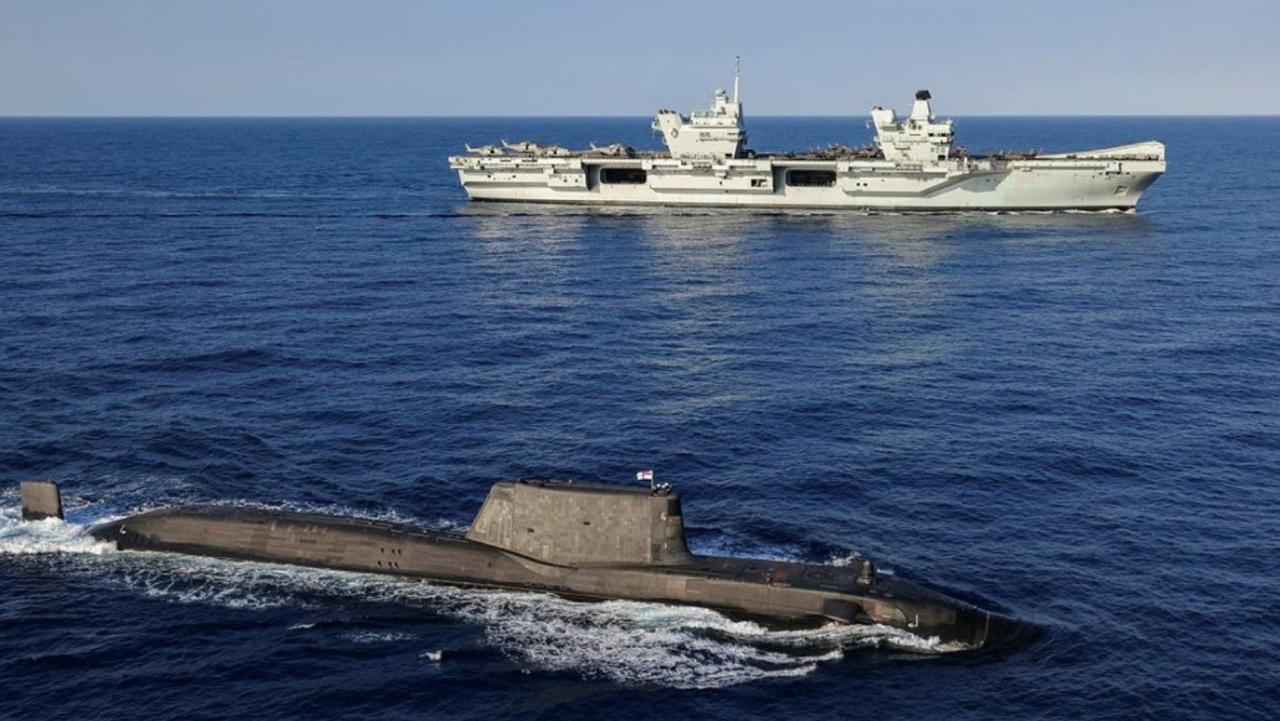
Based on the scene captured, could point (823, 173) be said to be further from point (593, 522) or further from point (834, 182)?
point (593, 522)

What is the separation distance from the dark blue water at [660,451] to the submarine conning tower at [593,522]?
2.34m

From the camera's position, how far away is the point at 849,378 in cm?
7469

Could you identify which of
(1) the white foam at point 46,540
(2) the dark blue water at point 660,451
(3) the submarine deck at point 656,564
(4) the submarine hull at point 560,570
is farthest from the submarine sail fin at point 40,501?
(3) the submarine deck at point 656,564

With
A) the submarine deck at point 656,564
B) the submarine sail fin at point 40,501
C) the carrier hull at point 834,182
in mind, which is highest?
the carrier hull at point 834,182

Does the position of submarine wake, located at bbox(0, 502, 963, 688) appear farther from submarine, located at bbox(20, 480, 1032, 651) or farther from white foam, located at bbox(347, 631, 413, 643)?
submarine, located at bbox(20, 480, 1032, 651)

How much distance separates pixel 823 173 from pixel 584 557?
11761cm

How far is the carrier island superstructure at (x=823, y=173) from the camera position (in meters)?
145

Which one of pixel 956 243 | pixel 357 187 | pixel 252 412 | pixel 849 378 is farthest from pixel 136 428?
pixel 357 187

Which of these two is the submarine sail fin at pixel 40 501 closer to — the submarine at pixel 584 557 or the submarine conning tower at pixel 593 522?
the submarine at pixel 584 557

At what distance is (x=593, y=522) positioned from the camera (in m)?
46.3

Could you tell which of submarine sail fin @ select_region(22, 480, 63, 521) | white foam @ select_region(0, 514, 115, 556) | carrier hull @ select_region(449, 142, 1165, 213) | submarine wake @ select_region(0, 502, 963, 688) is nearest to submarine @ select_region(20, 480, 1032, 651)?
submarine wake @ select_region(0, 502, 963, 688)

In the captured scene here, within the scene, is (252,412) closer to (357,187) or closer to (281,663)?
(281,663)

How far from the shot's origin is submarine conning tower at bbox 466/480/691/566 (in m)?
45.8

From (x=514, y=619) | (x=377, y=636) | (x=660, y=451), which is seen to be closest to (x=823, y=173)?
(x=660, y=451)
